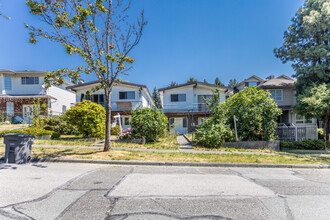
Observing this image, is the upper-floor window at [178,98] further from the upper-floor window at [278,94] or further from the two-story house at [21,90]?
the two-story house at [21,90]

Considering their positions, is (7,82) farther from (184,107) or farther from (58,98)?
(184,107)

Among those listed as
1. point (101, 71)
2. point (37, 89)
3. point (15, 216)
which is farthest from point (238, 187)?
point (37, 89)

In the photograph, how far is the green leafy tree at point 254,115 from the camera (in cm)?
1198

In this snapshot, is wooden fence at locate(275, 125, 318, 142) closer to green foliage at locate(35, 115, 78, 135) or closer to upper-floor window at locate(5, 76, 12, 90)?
green foliage at locate(35, 115, 78, 135)

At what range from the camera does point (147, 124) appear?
1246 cm

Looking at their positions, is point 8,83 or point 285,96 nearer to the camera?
point 285,96

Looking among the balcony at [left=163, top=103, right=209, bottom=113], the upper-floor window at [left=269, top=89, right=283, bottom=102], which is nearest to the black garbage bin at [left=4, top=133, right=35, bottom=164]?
the balcony at [left=163, top=103, right=209, bottom=113]

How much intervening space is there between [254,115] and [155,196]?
1002cm

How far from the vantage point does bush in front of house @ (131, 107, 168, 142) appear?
40.9 ft

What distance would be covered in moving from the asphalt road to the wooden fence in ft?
→ 29.1

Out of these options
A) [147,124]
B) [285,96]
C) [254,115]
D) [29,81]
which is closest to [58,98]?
[29,81]

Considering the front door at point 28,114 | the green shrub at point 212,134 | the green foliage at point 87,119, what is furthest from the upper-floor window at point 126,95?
the green shrub at point 212,134

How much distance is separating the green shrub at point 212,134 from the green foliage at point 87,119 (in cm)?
678

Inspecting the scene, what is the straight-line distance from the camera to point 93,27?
811cm
